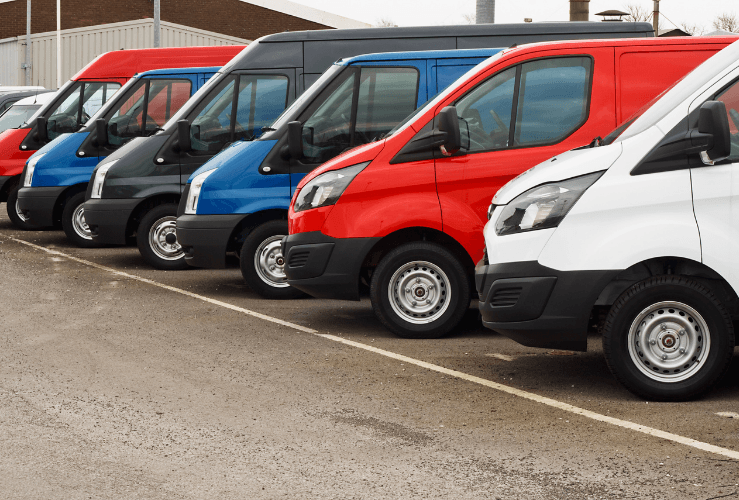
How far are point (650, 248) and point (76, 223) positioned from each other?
390 inches

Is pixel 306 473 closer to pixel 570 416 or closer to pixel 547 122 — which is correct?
pixel 570 416

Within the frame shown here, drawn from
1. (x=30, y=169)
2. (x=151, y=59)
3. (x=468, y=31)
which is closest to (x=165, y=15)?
(x=151, y=59)

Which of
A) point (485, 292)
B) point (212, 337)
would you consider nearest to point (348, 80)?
point (212, 337)

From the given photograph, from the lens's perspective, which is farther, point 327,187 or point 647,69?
point 327,187

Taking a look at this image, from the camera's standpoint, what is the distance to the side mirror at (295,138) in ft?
30.6

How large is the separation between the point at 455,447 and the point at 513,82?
3.50 meters

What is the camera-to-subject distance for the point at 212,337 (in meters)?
8.09

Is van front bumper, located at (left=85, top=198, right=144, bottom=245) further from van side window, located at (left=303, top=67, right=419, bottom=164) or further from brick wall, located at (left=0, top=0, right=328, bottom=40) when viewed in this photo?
brick wall, located at (left=0, top=0, right=328, bottom=40)

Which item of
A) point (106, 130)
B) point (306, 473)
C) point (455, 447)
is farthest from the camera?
point (106, 130)

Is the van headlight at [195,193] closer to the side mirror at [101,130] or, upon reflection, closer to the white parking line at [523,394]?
the white parking line at [523,394]

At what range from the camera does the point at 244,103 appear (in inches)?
442

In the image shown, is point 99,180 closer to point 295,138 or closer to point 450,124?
point 295,138

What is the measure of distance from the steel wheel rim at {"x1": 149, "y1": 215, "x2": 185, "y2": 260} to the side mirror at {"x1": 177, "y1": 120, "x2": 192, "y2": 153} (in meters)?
1.02

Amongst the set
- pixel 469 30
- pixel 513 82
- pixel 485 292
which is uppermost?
pixel 469 30
